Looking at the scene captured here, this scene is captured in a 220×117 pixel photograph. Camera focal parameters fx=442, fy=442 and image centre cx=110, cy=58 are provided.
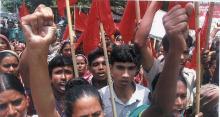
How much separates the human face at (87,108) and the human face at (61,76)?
736 mm

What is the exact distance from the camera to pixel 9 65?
265cm

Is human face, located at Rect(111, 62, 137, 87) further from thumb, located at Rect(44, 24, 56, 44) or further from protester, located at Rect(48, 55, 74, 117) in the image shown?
thumb, located at Rect(44, 24, 56, 44)

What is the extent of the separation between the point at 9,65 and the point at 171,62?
59.6 inches

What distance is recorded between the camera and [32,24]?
4.48 feet

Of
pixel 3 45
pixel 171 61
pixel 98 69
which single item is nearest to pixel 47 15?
pixel 171 61

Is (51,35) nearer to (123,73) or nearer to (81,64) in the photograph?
(123,73)

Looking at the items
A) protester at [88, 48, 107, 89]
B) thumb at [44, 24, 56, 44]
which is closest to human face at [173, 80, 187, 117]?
thumb at [44, 24, 56, 44]

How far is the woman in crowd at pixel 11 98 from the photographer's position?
5.42ft

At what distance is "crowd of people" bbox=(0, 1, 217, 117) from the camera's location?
4.46 feet

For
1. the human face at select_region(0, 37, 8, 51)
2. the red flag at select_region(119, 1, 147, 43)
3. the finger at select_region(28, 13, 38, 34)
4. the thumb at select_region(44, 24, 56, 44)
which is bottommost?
the human face at select_region(0, 37, 8, 51)

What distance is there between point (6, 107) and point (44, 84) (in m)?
0.34

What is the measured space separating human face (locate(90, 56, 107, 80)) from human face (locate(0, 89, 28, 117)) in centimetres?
108

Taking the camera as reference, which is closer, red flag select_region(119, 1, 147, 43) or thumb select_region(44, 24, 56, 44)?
thumb select_region(44, 24, 56, 44)

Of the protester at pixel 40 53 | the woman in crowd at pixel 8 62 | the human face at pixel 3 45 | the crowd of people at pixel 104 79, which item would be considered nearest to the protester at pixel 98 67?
the crowd of people at pixel 104 79
